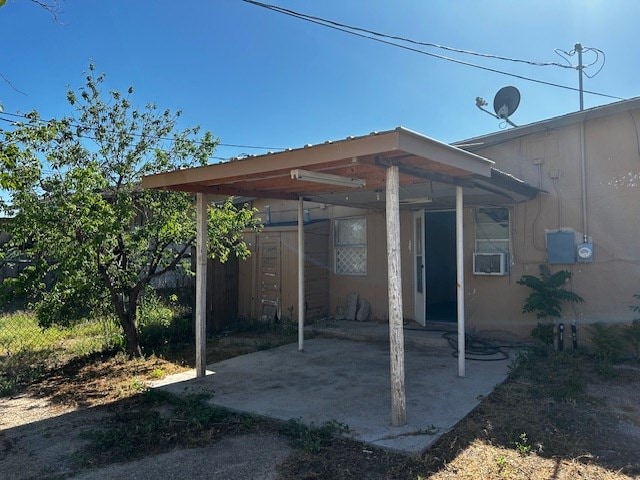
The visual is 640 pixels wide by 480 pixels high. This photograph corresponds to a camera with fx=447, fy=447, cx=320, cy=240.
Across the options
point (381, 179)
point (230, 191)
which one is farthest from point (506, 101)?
point (230, 191)

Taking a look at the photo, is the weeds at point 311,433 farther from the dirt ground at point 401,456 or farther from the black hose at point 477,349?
the black hose at point 477,349

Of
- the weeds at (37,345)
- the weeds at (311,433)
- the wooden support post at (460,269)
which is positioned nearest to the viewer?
the weeds at (311,433)

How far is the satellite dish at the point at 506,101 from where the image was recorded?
24.4ft

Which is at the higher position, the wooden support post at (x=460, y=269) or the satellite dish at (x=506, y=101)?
the satellite dish at (x=506, y=101)

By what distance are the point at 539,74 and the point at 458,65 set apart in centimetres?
220

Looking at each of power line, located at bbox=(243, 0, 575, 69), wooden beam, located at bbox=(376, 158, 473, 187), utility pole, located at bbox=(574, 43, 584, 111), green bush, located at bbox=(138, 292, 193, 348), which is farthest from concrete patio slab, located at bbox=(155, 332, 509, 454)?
utility pole, located at bbox=(574, 43, 584, 111)

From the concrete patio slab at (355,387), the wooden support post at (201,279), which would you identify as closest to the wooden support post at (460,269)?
the concrete patio slab at (355,387)

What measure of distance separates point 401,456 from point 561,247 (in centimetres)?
433

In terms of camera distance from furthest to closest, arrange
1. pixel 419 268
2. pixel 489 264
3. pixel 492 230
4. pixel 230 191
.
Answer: pixel 419 268
pixel 492 230
pixel 489 264
pixel 230 191

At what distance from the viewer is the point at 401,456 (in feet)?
10.3

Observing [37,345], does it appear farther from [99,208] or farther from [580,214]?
[580,214]

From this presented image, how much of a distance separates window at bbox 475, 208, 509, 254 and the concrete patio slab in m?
1.66

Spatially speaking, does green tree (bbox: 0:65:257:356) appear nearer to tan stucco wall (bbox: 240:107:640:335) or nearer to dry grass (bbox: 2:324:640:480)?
dry grass (bbox: 2:324:640:480)

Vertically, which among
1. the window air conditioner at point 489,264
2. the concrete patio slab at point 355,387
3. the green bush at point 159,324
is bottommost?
the concrete patio slab at point 355,387
